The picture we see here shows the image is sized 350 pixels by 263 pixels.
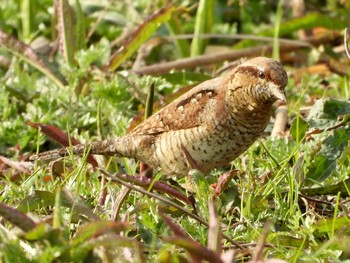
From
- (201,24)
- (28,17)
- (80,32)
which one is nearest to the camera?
(80,32)

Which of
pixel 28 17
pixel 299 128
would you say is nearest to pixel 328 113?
pixel 299 128

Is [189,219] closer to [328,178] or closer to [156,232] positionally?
[156,232]

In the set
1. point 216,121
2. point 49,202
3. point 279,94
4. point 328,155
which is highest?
point 279,94

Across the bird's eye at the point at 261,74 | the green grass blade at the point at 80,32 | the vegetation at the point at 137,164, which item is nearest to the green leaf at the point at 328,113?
the vegetation at the point at 137,164

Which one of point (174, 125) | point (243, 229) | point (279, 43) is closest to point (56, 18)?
point (279, 43)

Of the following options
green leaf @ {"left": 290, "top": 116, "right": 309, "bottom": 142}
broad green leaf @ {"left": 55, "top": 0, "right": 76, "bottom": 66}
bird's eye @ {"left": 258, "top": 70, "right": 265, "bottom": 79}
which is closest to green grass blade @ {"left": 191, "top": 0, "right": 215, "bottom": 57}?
broad green leaf @ {"left": 55, "top": 0, "right": 76, "bottom": 66}

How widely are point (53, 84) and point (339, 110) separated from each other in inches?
82.0

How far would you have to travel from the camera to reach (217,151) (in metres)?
4.04

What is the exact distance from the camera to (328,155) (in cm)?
417

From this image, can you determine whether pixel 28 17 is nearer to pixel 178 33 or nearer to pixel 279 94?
pixel 178 33

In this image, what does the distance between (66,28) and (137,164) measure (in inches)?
66.4

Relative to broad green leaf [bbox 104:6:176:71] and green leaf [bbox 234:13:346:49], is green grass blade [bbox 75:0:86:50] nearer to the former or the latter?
broad green leaf [bbox 104:6:176:71]

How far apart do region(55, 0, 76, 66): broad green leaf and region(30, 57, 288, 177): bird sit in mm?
1426

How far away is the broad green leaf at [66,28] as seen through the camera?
5.60m
